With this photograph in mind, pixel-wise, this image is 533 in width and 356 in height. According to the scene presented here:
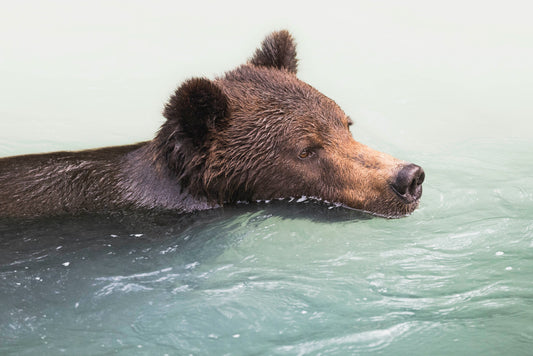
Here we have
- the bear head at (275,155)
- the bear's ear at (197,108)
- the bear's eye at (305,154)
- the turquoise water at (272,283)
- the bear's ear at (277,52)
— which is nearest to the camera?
the turquoise water at (272,283)

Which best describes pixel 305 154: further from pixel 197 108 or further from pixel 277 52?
pixel 277 52

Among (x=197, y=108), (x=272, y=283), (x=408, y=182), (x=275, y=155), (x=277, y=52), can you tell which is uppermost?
(x=277, y=52)

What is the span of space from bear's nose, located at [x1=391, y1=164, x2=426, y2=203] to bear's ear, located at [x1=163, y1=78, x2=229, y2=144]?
1753mm

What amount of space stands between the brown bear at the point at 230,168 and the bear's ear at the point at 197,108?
0.5 inches

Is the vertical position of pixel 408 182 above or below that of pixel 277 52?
below

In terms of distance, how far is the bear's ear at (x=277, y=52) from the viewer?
7160 mm

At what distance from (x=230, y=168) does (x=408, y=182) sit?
5.54ft

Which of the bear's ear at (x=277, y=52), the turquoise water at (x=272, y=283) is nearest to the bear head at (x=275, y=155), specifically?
the turquoise water at (x=272, y=283)

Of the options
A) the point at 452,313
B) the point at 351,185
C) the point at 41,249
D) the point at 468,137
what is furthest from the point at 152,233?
the point at 468,137

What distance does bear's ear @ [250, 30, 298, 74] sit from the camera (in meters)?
7.16

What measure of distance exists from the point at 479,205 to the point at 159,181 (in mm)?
3839

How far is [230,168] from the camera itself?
20.5 ft

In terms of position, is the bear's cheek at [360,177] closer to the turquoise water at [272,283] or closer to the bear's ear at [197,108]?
the turquoise water at [272,283]

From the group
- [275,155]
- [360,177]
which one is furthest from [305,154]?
[360,177]
